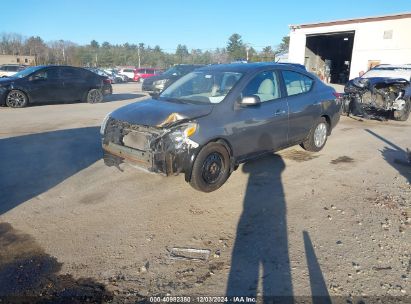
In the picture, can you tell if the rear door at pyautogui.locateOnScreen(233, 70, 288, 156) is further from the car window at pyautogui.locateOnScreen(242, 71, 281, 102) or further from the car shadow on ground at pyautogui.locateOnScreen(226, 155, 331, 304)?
the car shadow on ground at pyautogui.locateOnScreen(226, 155, 331, 304)

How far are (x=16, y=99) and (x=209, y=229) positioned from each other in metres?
11.8

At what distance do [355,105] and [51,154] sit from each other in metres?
9.18

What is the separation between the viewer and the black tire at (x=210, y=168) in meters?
4.76

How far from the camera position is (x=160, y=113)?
192 inches

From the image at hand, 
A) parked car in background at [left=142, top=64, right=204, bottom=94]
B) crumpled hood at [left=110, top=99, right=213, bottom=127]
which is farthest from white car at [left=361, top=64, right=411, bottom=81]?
crumpled hood at [left=110, top=99, right=213, bottom=127]

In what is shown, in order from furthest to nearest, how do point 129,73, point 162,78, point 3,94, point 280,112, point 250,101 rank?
point 129,73, point 162,78, point 3,94, point 280,112, point 250,101

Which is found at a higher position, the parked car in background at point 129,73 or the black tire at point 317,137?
the parked car in background at point 129,73

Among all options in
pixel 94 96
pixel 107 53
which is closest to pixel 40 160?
pixel 94 96

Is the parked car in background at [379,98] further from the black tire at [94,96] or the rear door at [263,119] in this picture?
the black tire at [94,96]

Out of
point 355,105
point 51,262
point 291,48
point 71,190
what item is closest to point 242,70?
point 71,190

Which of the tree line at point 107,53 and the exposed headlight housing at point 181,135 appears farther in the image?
the tree line at point 107,53

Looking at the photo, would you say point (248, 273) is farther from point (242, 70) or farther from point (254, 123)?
point (242, 70)

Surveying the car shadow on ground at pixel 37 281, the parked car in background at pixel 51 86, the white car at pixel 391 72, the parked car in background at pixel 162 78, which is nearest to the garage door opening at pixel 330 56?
the parked car in background at pixel 162 78

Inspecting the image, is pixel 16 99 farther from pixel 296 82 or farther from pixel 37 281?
pixel 37 281
